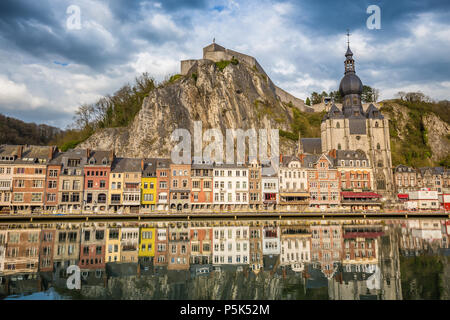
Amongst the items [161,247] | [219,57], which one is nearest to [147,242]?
[161,247]

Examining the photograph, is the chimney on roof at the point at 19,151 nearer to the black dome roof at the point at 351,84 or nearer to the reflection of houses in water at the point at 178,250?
the reflection of houses in water at the point at 178,250

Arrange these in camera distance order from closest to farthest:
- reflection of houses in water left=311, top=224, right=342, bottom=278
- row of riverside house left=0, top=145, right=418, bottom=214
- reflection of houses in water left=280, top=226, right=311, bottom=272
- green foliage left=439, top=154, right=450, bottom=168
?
reflection of houses in water left=311, top=224, right=342, bottom=278 → reflection of houses in water left=280, top=226, right=311, bottom=272 → row of riverside house left=0, top=145, right=418, bottom=214 → green foliage left=439, top=154, right=450, bottom=168

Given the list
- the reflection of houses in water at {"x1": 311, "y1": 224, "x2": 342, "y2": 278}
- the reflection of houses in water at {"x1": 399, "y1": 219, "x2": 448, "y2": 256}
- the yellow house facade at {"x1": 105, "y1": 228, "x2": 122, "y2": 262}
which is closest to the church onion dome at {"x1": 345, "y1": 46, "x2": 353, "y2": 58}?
the reflection of houses in water at {"x1": 399, "y1": 219, "x2": 448, "y2": 256}

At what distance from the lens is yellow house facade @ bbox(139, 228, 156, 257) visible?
24416 millimetres

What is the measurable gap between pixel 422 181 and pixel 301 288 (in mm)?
65510

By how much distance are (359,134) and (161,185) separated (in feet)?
152

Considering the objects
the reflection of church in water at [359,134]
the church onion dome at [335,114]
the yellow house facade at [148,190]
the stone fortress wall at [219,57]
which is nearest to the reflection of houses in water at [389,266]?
the yellow house facade at [148,190]

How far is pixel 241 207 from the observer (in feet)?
183

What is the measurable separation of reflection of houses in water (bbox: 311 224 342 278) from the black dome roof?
171 ft

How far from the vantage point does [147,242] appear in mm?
28875

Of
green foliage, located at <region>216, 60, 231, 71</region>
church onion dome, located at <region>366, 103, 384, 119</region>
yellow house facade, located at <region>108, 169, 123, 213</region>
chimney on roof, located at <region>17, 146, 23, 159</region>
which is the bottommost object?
yellow house facade, located at <region>108, 169, 123, 213</region>

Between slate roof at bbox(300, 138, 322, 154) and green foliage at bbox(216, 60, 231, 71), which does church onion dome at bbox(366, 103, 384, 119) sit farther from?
green foliage at bbox(216, 60, 231, 71)

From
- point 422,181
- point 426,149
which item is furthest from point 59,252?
point 426,149
